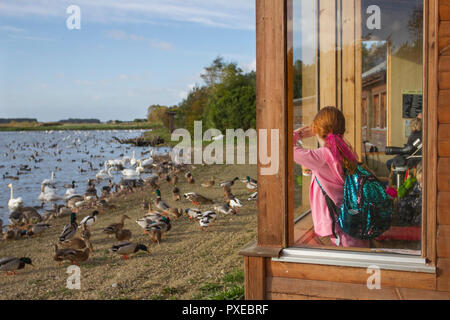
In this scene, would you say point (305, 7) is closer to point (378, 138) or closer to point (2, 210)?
point (378, 138)


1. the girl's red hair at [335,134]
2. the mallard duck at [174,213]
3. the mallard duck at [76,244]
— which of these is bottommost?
the mallard duck at [76,244]

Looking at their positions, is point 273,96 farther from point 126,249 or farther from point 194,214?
point 194,214

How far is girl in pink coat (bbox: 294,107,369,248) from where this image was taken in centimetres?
374

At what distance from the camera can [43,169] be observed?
104ft

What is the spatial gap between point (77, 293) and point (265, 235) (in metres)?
3.75

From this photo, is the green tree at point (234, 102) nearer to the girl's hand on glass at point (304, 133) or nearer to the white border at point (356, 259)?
the girl's hand on glass at point (304, 133)

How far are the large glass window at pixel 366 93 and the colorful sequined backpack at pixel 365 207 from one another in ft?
0.23

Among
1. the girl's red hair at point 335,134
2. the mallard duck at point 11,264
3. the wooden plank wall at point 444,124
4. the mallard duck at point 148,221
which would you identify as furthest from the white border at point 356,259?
the mallard duck at point 148,221

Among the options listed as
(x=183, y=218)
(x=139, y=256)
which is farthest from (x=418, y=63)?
(x=183, y=218)

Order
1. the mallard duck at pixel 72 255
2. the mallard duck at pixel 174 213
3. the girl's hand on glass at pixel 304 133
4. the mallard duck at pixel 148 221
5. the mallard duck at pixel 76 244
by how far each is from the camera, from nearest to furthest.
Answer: the girl's hand on glass at pixel 304 133
the mallard duck at pixel 72 255
the mallard duck at pixel 76 244
the mallard duck at pixel 148 221
the mallard duck at pixel 174 213

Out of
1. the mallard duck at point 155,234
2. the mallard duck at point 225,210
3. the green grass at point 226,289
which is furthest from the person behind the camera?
the mallard duck at point 225,210

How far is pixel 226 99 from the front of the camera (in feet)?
104

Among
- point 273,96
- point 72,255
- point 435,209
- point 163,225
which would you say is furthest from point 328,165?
point 163,225

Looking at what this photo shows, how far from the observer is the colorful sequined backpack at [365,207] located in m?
3.66
